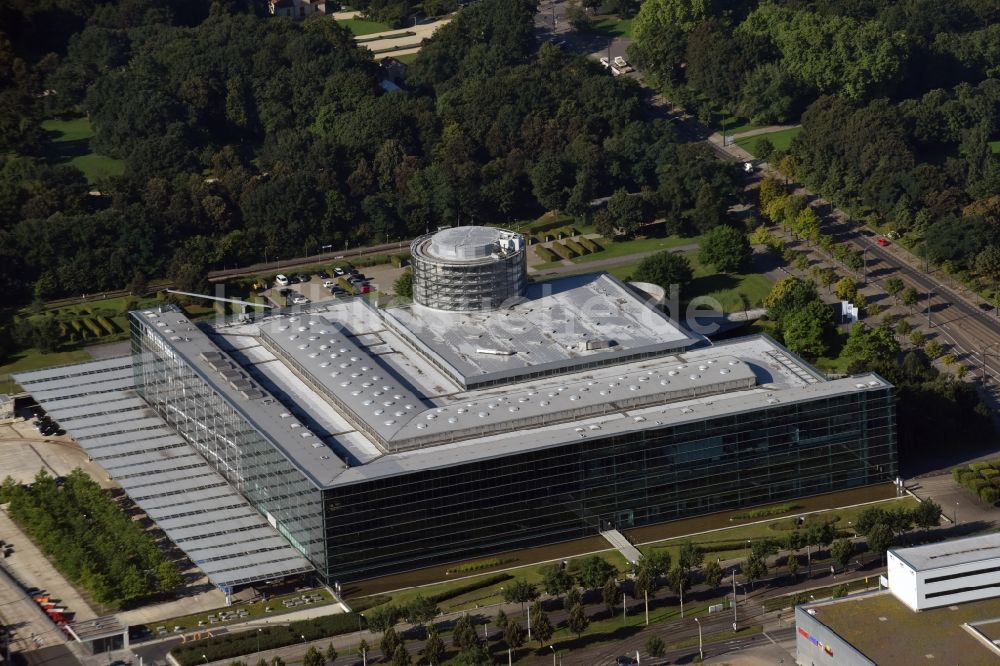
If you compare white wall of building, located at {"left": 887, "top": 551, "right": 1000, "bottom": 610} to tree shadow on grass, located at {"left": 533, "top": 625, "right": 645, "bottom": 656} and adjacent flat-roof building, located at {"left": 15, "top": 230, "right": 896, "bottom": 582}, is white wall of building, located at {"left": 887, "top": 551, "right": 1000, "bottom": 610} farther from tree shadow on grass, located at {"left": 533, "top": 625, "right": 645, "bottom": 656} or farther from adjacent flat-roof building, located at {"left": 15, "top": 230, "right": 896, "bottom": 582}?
adjacent flat-roof building, located at {"left": 15, "top": 230, "right": 896, "bottom": 582}

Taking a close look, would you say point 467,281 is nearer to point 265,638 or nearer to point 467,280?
point 467,280

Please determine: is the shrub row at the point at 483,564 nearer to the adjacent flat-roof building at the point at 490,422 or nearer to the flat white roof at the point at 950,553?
the adjacent flat-roof building at the point at 490,422

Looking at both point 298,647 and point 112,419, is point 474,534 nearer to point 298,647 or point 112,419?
point 298,647

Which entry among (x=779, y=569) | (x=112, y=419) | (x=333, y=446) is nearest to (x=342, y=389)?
(x=333, y=446)

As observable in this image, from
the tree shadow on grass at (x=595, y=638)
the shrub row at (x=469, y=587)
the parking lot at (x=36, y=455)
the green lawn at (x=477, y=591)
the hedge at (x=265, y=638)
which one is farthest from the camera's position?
the parking lot at (x=36, y=455)

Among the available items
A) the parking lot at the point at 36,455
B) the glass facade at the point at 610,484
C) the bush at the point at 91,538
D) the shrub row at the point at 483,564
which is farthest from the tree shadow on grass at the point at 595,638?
the parking lot at the point at 36,455

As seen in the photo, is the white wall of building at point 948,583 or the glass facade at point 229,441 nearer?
the white wall of building at point 948,583

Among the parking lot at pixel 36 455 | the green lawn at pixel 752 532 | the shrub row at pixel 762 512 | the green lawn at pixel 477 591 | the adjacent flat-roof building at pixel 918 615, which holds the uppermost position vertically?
the adjacent flat-roof building at pixel 918 615
